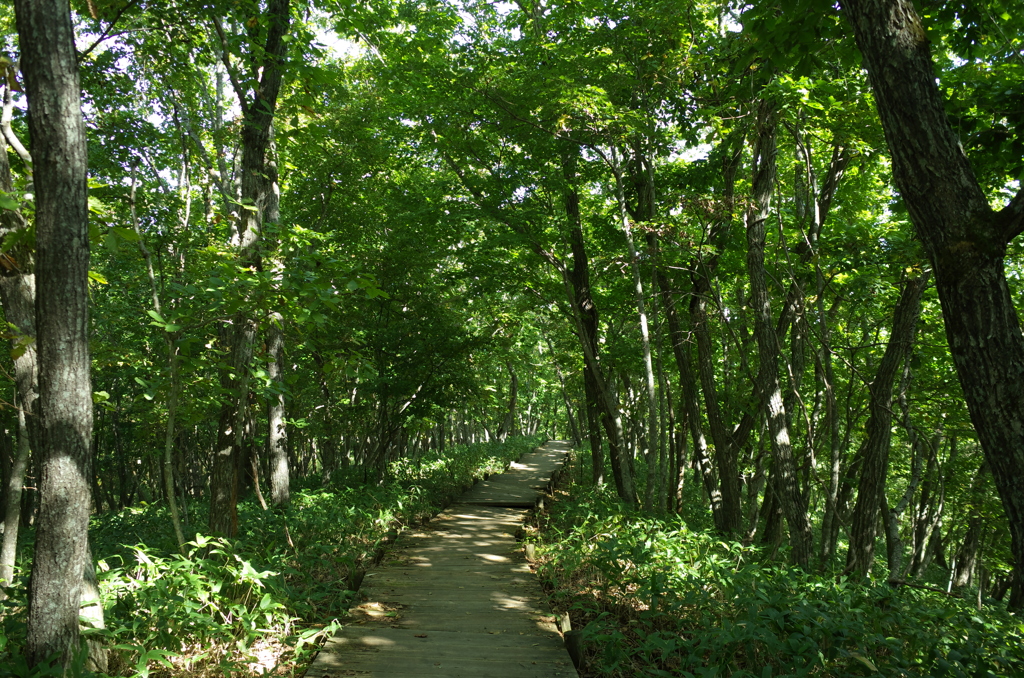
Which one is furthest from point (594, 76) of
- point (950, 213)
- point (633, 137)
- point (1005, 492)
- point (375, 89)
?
point (1005, 492)

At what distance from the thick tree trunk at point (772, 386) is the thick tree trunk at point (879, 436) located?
3.81ft

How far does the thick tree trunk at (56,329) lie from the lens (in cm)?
310

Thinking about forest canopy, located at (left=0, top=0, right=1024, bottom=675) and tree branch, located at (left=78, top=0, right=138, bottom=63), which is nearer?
forest canopy, located at (left=0, top=0, right=1024, bottom=675)

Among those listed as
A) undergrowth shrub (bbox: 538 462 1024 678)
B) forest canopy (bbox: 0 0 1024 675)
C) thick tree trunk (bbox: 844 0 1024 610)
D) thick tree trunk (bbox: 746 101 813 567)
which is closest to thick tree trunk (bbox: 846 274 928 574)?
forest canopy (bbox: 0 0 1024 675)

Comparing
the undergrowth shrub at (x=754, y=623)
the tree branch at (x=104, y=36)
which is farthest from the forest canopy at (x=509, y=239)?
the undergrowth shrub at (x=754, y=623)

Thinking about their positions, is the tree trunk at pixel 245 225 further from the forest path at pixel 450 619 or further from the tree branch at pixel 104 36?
the forest path at pixel 450 619

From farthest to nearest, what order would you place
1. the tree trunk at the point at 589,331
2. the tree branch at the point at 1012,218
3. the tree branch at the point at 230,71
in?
the tree trunk at the point at 589,331 → the tree branch at the point at 230,71 → the tree branch at the point at 1012,218

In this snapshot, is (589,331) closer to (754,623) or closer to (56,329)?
(754,623)

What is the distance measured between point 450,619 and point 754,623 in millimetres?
2591

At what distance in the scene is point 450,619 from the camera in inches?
208

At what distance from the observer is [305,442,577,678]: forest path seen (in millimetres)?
4277

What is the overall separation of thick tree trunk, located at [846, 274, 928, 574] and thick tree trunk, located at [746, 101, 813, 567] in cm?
116

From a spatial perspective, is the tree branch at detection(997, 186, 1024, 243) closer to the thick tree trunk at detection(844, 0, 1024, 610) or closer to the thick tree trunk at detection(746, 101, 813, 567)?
the thick tree trunk at detection(844, 0, 1024, 610)

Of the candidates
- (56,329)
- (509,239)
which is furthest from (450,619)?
(509,239)
